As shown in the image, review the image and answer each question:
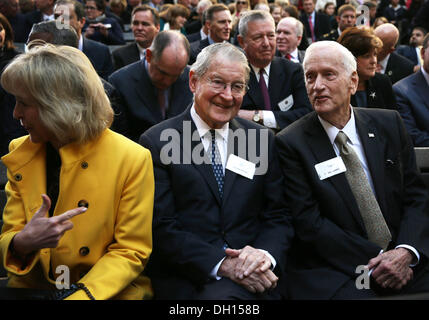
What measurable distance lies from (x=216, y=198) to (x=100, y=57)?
350cm

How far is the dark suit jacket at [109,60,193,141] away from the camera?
163 inches

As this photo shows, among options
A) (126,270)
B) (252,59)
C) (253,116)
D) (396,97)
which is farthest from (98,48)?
(126,270)

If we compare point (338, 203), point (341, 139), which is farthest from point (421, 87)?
point (338, 203)

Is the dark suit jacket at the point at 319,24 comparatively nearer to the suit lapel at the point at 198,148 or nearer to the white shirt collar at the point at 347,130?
the white shirt collar at the point at 347,130

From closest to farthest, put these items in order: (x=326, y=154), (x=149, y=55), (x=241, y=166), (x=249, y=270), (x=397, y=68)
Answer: (x=249, y=270) → (x=241, y=166) → (x=326, y=154) → (x=149, y=55) → (x=397, y=68)

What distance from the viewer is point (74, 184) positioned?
236 cm

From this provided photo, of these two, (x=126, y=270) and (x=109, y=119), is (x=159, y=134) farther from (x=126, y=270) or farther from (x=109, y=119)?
(x=126, y=270)

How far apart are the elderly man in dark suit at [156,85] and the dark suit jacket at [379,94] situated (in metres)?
1.40

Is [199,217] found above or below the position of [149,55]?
below

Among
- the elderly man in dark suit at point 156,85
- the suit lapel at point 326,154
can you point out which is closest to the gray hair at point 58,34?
the elderly man in dark suit at point 156,85

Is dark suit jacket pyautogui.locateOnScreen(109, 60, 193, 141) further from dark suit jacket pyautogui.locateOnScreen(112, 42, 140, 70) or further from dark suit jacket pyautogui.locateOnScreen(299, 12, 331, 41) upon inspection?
dark suit jacket pyautogui.locateOnScreen(299, 12, 331, 41)

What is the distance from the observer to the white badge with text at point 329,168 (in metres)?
→ 2.88

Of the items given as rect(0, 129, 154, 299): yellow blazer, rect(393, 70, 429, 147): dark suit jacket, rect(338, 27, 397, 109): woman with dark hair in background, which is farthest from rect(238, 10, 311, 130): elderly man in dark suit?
rect(0, 129, 154, 299): yellow blazer

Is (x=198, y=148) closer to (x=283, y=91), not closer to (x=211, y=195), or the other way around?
(x=211, y=195)
